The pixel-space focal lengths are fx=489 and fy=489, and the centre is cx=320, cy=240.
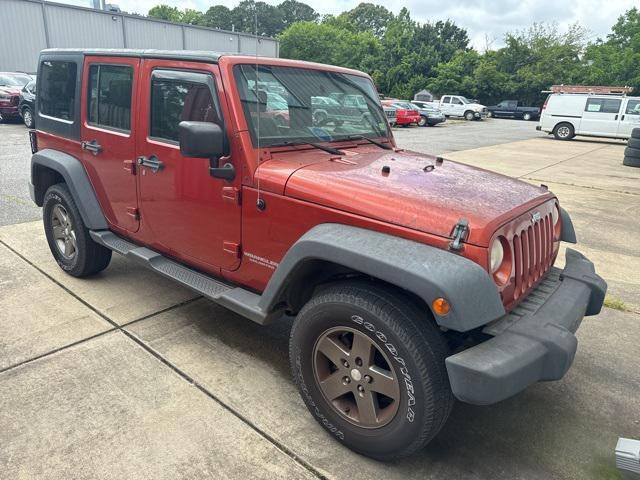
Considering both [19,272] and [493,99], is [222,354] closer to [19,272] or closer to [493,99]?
[19,272]

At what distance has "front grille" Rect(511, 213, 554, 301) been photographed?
2.37 m

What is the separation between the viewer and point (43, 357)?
10.3 ft

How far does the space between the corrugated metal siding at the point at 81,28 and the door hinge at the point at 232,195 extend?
90.9 feet

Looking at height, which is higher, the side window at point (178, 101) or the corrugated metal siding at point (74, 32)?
the corrugated metal siding at point (74, 32)

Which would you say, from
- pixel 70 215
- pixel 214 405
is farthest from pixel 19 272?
pixel 214 405

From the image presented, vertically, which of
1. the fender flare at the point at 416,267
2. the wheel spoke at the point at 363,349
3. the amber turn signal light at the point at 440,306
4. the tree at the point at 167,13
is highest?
the tree at the point at 167,13

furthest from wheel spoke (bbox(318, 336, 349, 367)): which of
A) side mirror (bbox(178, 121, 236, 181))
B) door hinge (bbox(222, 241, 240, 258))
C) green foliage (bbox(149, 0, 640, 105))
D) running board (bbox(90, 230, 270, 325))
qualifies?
green foliage (bbox(149, 0, 640, 105))

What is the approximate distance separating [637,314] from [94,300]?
4.50 meters

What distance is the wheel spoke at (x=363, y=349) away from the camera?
228cm

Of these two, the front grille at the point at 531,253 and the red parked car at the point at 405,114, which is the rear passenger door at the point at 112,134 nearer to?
the front grille at the point at 531,253

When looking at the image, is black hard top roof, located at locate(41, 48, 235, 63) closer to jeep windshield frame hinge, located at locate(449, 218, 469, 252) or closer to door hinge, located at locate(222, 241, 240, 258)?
door hinge, located at locate(222, 241, 240, 258)

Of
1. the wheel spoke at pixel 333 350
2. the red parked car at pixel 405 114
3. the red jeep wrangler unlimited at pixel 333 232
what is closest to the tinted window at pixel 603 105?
the red parked car at pixel 405 114

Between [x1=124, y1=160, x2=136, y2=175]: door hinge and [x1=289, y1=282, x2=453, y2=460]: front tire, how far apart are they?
1.82 m

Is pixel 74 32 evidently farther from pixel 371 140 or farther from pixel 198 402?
pixel 198 402
